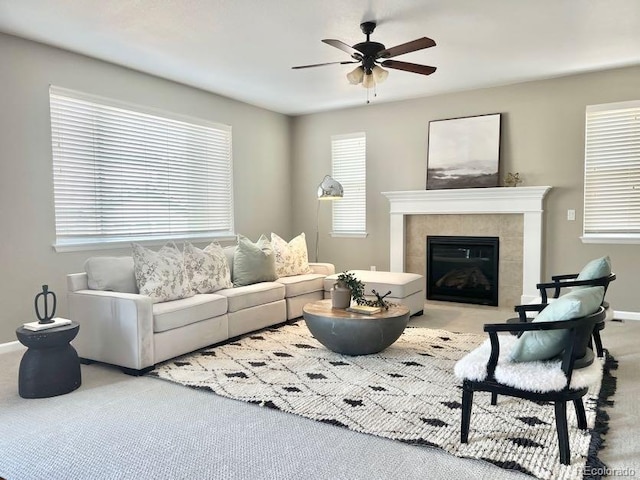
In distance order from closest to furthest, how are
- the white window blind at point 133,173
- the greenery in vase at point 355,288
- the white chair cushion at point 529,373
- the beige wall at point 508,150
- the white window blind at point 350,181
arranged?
the white chair cushion at point 529,373, the greenery in vase at point 355,288, the white window blind at point 133,173, the beige wall at point 508,150, the white window blind at point 350,181

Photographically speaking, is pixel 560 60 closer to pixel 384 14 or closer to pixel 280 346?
pixel 384 14

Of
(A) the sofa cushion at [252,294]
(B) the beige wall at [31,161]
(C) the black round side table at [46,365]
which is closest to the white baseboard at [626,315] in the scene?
(A) the sofa cushion at [252,294]

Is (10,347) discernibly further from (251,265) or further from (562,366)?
(562,366)

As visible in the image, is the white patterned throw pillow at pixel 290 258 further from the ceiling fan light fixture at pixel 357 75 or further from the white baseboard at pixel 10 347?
the white baseboard at pixel 10 347

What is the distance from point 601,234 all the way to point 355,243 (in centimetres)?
323

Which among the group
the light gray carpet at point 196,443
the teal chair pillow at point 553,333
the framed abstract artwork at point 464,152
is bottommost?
the light gray carpet at point 196,443

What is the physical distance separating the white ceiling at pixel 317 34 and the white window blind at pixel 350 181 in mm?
1532

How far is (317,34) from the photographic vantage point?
Answer: 4176 millimetres

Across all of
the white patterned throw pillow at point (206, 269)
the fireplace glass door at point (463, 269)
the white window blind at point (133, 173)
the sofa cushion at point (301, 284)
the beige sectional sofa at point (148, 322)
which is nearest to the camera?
the beige sectional sofa at point (148, 322)

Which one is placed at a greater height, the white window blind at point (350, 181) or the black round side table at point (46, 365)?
the white window blind at point (350, 181)

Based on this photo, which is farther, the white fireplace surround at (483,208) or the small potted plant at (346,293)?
→ the white fireplace surround at (483,208)

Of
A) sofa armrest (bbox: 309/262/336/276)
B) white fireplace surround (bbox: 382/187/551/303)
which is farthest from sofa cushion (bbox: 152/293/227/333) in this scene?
white fireplace surround (bbox: 382/187/551/303)

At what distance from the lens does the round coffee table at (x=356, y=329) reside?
3.69 m

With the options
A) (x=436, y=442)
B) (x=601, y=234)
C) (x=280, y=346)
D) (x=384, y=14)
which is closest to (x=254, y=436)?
(x=436, y=442)
